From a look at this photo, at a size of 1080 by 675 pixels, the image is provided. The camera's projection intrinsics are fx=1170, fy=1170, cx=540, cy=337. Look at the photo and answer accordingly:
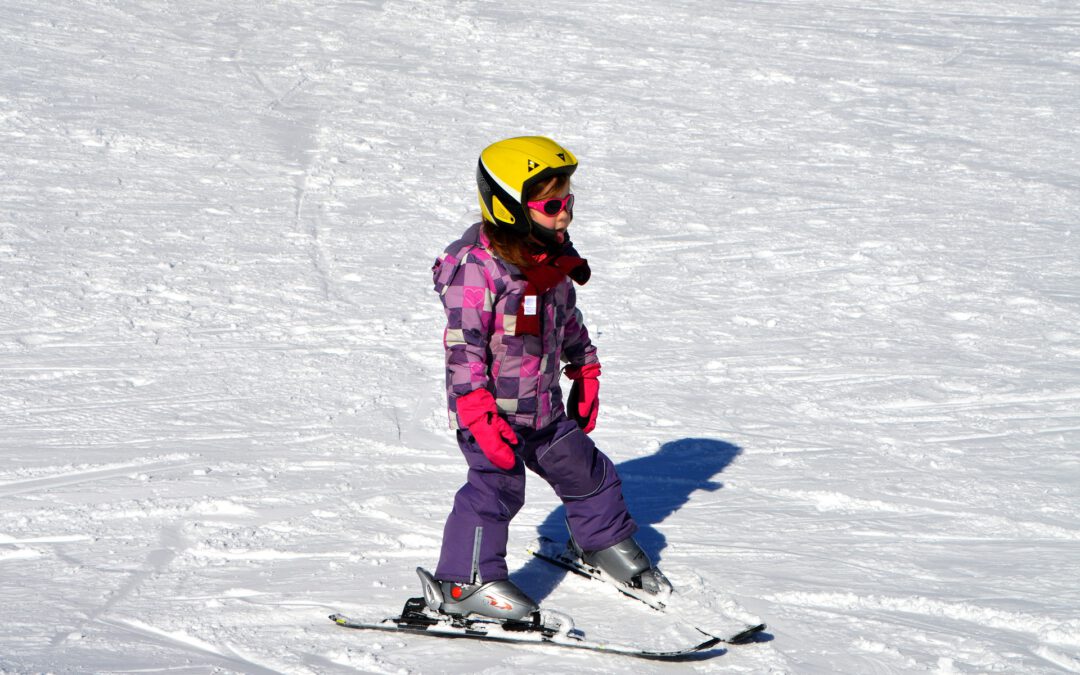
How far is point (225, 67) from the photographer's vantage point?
12.2m

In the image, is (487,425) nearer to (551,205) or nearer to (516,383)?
(516,383)

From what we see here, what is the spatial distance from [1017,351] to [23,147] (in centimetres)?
751

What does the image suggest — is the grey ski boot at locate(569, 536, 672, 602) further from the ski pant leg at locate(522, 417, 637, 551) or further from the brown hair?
the brown hair

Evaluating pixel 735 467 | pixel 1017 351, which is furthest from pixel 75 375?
pixel 1017 351

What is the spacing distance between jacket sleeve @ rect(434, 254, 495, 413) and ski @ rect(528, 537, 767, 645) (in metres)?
0.89

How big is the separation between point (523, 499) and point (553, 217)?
2.93 feet

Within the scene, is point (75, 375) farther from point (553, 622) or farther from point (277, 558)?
point (553, 622)

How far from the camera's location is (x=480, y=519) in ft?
11.8

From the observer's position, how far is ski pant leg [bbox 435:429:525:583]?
142 inches

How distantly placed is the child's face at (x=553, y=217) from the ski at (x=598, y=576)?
3.87ft

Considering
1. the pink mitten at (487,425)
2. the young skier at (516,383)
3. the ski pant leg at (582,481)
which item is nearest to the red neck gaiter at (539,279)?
the young skier at (516,383)

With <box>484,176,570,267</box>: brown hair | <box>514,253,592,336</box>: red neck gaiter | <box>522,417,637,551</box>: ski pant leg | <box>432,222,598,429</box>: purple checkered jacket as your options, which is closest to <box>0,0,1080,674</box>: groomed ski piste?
<box>522,417,637,551</box>: ski pant leg

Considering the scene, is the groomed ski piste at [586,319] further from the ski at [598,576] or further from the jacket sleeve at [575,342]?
the jacket sleeve at [575,342]

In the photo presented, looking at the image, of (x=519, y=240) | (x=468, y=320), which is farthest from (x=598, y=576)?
(x=519, y=240)
